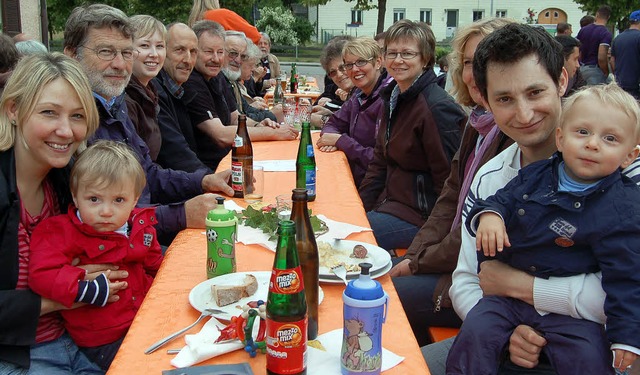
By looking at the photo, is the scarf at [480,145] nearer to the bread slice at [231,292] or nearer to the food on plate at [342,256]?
the food on plate at [342,256]

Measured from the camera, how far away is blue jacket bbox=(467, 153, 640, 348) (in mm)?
1706

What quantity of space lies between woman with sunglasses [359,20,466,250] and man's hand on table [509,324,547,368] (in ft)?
5.76

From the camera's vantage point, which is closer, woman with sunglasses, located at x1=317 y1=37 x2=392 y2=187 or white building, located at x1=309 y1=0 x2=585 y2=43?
woman with sunglasses, located at x1=317 y1=37 x2=392 y2=187

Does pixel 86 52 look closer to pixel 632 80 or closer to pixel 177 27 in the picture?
pixel 177 27

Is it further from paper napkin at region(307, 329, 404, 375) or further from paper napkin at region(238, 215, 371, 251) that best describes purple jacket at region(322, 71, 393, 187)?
paper napkin at region(307, 329, 404, 375)

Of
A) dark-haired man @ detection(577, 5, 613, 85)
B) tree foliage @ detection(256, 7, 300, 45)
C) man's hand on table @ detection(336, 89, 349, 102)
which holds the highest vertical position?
tree foliage @ detection(256, 7, 300, 45)

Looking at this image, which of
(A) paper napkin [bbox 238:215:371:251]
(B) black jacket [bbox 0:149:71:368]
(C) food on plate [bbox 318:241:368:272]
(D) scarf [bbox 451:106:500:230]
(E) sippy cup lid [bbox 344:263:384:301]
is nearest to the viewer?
(E) sippy cup lid [bbox 344:263:384:301]

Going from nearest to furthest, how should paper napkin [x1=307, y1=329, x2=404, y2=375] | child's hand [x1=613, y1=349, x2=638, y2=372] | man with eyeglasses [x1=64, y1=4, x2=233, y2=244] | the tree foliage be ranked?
1. paper napkin [x1=307, y1=329, x2=404, y2=375]
2. child's hand [x1=613, y1=349, x2=638, y2=372]
3. man with eyeglasses [x1=64, y1=4, x2=233, y2=244]
4. the tree foliage

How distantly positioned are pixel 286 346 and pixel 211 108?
4.06 meters

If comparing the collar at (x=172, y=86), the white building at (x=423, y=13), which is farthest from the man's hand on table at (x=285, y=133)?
the white building at (x=423, y=13)

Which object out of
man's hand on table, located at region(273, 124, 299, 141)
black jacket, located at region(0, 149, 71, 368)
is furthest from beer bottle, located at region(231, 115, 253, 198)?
man's hand on table, located at region(273, 124, 299, 141)

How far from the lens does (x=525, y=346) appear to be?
191 centimetres

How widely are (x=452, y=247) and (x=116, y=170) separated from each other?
5.15 ft

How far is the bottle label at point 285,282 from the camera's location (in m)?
1.38
